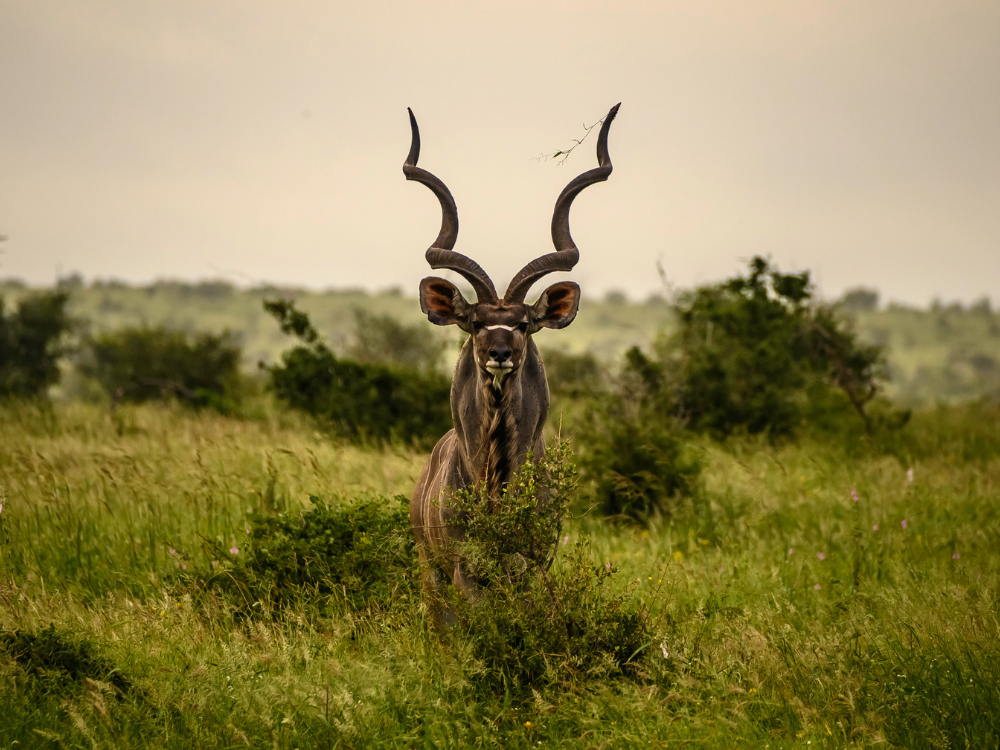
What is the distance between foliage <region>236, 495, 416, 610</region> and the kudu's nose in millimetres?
1549

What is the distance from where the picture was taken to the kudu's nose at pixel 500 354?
479 centimetres

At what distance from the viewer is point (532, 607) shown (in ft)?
15.6

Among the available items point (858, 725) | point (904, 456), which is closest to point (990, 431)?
point (904, 456)

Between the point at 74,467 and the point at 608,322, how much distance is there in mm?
60593

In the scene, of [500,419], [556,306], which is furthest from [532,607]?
[556,306]

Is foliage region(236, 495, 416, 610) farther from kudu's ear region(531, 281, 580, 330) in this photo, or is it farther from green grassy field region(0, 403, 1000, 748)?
kudu's ear region(531, 281, 580, 330)

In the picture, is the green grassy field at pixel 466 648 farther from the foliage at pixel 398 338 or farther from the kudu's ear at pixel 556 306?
the foliage at pixel 398 338

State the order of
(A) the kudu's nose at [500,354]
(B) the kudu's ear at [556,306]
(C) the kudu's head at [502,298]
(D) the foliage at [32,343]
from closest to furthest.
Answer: (A) the kudu's nose at [500,354] → (C) the kudu's head at [502,298] → (B) the kudu's ear at [556,306] → (D) the foliage at [32,343]

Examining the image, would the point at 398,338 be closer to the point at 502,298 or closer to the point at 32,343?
the point at 32,343

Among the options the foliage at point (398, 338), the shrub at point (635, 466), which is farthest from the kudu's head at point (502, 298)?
the foliage at point (398, 338)

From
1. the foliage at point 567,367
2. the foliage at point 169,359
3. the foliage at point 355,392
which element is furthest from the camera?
the foliage at point 169,359

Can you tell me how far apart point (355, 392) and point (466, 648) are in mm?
9794

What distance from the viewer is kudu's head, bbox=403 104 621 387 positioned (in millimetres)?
4918

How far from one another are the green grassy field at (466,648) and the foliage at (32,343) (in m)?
13.4
